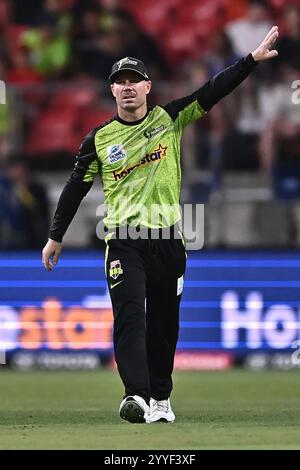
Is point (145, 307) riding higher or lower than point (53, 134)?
lower

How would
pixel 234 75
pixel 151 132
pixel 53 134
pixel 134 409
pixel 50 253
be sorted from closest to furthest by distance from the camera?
pixel 134 409 < pixel 234 75 < pixel 151 132 < pixel 50 253 < pixel 53 134

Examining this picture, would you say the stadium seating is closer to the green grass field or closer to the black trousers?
the green grass field

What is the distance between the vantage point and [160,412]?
7738mm

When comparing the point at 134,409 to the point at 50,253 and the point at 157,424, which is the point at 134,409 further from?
the point at 50,253

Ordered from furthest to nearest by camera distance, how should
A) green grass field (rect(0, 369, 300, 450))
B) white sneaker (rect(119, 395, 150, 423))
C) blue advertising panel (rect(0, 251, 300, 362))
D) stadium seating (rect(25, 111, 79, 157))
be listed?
stadium seating (rect(25, 111, 79, 157)), blue advertising panel (rect(0, 251, 300, 362)), white sneaker (rect(119, 395, 150, 423)), green grass field (rect(0, 369, 300, 450))

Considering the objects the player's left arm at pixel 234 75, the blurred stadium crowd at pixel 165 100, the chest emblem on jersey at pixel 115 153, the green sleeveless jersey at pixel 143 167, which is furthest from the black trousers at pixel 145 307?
the blurred stadium crowd at pixel 165 100

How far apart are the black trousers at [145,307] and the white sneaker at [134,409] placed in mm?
44

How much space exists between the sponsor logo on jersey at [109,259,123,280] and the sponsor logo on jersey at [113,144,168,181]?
1.66 ft

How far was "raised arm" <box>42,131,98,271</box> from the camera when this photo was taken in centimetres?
779

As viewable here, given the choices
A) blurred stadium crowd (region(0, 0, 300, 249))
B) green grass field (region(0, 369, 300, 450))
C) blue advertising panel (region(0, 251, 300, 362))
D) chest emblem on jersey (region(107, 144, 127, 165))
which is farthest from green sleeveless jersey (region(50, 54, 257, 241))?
blurred stadium crowd (region(0, 0, 300, 249))

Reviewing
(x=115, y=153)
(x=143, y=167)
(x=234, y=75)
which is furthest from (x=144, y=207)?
(x=234, y=75)

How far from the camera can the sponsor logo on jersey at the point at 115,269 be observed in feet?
25.0

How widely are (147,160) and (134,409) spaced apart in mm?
1493
